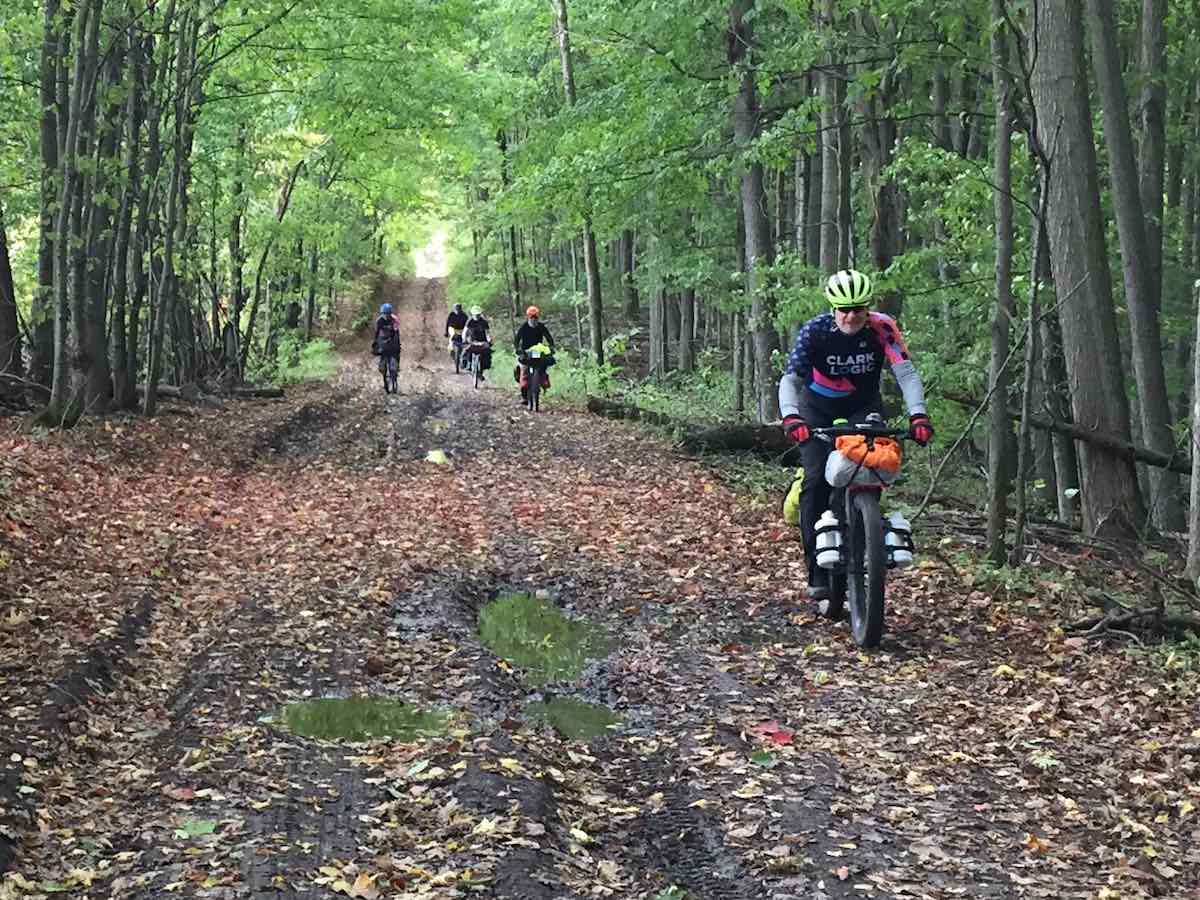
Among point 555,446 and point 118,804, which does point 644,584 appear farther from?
point 555,446

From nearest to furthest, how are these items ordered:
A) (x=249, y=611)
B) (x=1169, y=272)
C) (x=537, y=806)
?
(x=537, y=806) < (x=249, y=611) < (x=1169, y=272)

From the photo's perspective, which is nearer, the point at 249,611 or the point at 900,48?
the point at 249,611

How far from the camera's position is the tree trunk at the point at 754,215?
16.5m

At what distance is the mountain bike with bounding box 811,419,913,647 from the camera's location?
7.08m

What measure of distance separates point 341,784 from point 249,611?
10.5 ft

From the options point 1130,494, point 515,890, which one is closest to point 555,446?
point 1130,494

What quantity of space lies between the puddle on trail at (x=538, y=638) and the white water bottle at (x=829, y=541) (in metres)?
1.49

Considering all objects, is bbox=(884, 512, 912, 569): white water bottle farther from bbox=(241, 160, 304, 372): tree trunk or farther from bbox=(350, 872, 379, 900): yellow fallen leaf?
bbox=(241, 160, 304, 372): tree trunk

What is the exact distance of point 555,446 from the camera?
17.0m

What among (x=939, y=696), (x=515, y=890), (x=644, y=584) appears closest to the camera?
(x=515, y=890)

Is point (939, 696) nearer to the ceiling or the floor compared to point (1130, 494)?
nearer to the floor

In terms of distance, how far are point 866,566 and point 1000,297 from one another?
284cm

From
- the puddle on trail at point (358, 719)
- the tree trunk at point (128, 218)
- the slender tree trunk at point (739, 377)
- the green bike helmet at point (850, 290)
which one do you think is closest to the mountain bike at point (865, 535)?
the green bike helmet at point (850, 290)

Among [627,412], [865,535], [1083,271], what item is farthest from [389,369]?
[865,535]
